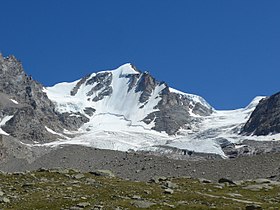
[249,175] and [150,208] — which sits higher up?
[249,175]

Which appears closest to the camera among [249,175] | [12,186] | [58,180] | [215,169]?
[12,186]

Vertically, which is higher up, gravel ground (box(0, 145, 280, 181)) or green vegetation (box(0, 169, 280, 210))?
gravel ground (box(0, 145, 280, 181))

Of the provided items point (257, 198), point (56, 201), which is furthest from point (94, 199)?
point (257, 198)

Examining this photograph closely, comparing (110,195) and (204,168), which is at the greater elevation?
(204,168)

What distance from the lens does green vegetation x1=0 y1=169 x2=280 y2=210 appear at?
4424 centimetres

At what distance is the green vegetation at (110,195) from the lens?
4424 cm

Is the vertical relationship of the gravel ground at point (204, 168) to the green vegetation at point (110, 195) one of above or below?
above

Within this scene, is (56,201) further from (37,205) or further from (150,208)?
(150,208)

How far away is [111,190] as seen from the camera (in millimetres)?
52594

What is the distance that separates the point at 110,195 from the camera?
4956cm

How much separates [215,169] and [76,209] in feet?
327

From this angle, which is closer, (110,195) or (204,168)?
(110,195)

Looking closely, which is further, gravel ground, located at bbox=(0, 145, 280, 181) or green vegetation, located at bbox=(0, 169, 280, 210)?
gravel ground, located at bbox=(0, 145, 280, 181)

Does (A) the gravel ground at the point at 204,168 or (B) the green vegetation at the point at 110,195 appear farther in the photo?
(A) the gravel ground at the point at 204,168
